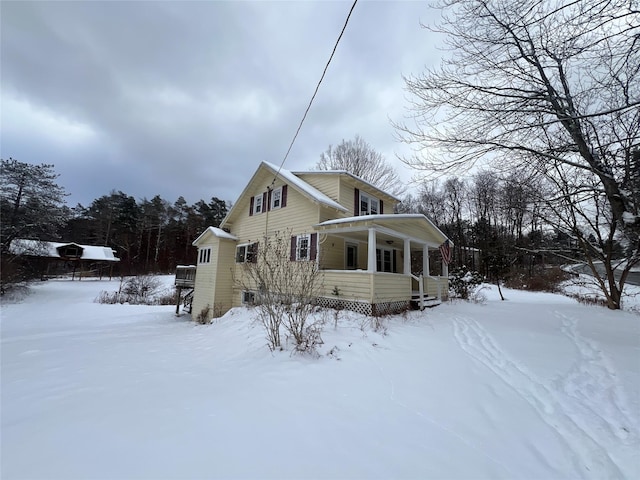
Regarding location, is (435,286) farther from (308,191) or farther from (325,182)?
(308,191)

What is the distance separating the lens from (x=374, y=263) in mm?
9031

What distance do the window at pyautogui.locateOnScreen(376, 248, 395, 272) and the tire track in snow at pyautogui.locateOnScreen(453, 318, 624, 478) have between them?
7174mm

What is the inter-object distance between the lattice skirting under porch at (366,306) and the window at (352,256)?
3.12m

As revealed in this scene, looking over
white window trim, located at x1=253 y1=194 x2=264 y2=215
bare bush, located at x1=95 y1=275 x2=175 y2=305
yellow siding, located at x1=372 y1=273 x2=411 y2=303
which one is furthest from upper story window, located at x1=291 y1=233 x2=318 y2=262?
bare bush, located at x1=95 y1=275 x2=175 y2=305

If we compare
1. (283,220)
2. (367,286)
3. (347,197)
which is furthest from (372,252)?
(283,220)

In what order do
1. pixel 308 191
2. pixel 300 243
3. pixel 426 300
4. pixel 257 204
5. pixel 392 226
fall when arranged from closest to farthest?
1. pixel 392 226
2. pixel 426 300
3. pixel 308 191
4. pixel 300 243
5. pixel 257 204

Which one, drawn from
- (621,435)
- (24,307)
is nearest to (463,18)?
(621,435)

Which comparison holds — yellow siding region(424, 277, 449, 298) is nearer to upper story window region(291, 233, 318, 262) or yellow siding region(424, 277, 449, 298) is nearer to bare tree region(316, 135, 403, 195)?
upper story window region(291, 233, 318, 262)

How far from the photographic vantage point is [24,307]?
57.8 feet

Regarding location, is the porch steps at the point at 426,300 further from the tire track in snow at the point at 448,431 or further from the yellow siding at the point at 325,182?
the tire track in snow at the point at 448,431

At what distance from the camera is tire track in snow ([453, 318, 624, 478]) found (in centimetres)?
236

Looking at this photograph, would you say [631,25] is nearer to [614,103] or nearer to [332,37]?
[614,103]

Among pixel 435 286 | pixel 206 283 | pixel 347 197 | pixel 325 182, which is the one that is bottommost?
pixel 206 283

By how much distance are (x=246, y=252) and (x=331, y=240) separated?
18.4ft
